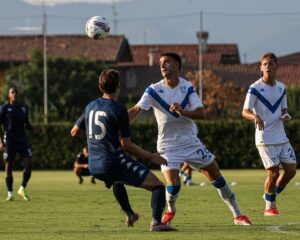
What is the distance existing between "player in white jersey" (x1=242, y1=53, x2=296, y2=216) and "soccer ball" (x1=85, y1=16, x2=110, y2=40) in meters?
2.35

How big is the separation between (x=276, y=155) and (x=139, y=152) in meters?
3.99

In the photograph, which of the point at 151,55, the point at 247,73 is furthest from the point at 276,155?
the point at 151,55

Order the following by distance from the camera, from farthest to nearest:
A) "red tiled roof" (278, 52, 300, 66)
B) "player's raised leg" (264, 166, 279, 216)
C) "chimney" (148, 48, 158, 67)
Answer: "red tiled roof" (278, 52, 300, 66), "chimney" (148, 48, 158, 67), "player's raised leg" (264, 166, 279, 216)

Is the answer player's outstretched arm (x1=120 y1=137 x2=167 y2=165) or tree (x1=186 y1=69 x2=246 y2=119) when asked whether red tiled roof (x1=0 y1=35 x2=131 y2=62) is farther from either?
player's outstretched arm (x1=120 y1=137 x2=167 y2=165)

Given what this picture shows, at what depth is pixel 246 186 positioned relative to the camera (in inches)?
1045

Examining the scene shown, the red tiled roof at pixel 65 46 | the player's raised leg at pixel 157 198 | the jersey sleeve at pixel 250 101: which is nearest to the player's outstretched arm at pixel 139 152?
the player's raised leg at pixel 157 198

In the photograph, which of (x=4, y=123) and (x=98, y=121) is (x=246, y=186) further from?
(x=98, y=121)

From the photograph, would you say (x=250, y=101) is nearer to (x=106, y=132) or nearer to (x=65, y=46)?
(x=106, y=132)

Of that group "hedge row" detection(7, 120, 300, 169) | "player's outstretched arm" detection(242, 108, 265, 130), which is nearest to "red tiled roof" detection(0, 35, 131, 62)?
"hedge row" detection(7, 120, 300, 169)

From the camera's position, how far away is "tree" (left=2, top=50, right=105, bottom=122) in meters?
76.9

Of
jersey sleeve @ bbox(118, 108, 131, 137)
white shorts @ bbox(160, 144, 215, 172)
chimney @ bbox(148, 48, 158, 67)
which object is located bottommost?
white shorts @ bbox(160, 144, 215, 172)

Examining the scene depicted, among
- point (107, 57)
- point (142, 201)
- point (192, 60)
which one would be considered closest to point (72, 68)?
point (107, 57)

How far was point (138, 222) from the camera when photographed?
14.8m

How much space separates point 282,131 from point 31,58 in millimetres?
64966
